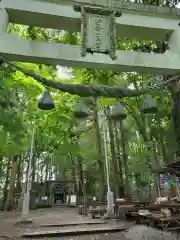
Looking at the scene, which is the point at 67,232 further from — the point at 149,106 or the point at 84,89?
the point at 84,89

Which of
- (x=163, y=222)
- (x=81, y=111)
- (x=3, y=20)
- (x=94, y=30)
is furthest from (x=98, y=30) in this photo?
(x=163, y=222)

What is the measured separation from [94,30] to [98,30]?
0.08m

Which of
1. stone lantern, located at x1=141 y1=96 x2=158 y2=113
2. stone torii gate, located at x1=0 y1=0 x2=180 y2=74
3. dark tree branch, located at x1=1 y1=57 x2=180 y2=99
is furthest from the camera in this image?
stone lantern, located at x1=141 y1=96 x2=158 y2=113

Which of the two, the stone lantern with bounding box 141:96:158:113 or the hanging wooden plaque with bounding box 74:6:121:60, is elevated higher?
the hanging wooden plaque with bounding box 74:6:121:60

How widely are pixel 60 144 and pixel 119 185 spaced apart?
16.8 ft

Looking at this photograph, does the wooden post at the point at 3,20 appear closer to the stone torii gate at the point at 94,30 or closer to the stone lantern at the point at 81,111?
the stone torii gate at the point at 94,30

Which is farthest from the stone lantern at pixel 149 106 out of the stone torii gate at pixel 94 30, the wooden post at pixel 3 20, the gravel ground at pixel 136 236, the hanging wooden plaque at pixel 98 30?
the gravel ground at pixel 136 236

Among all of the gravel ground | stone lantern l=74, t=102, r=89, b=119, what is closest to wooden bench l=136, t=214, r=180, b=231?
the gravel ground

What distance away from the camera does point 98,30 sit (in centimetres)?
446

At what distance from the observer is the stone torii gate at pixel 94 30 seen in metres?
4.14

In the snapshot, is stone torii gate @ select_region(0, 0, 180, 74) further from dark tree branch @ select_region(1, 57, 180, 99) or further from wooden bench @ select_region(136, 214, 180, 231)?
wooden bench @ select_region(136, 214, 180, 231)

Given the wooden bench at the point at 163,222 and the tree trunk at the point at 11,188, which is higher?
the tree trunk at the point at 11,188

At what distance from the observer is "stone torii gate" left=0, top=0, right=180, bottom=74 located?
4141mm

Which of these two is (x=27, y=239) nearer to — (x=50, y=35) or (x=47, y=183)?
(x=50, y=35)
